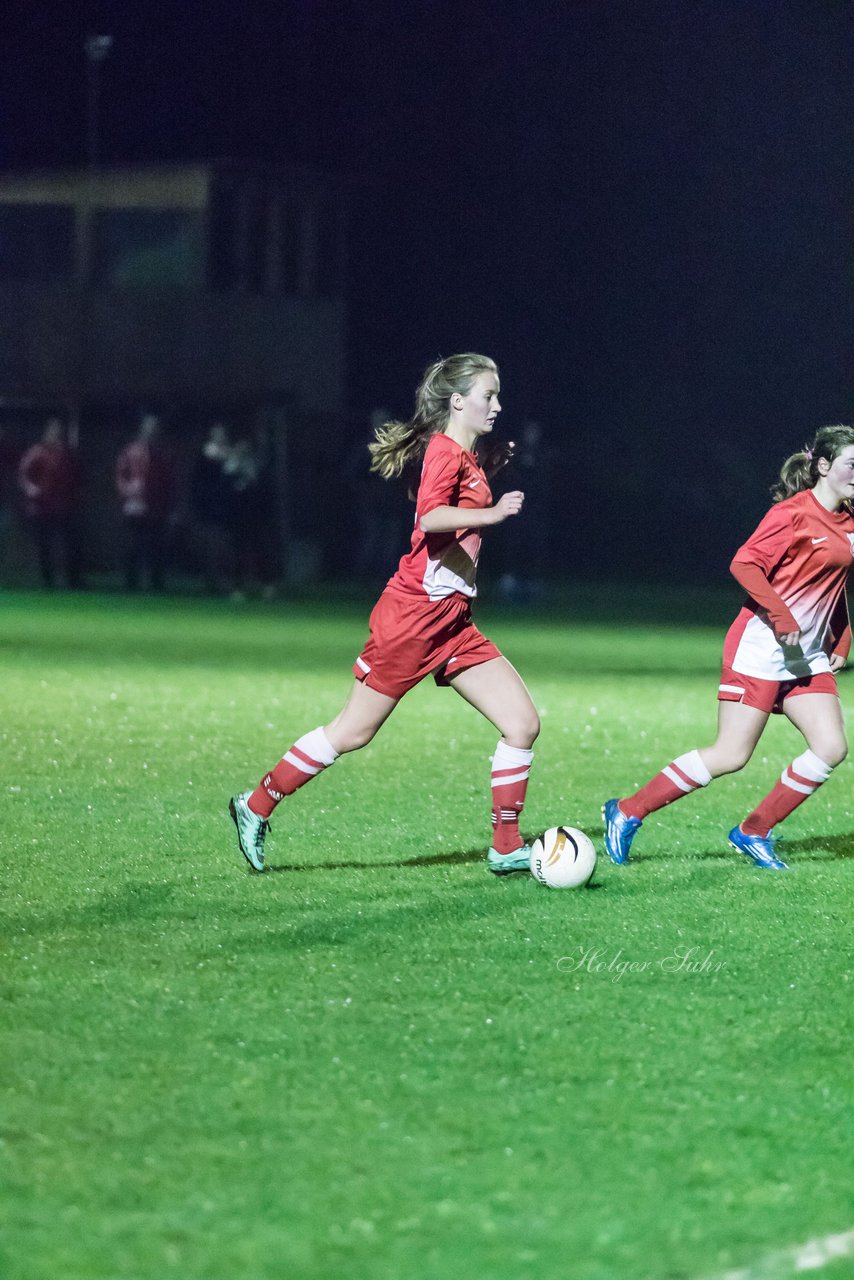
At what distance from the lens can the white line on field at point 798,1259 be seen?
3.66 metres

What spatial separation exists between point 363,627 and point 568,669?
209 inches

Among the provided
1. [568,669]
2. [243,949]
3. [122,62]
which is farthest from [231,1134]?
[122,62]

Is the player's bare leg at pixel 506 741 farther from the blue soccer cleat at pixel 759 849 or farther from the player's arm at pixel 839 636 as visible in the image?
the player's arm at pixel 839 636

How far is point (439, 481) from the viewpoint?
7289 mm

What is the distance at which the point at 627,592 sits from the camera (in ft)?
103

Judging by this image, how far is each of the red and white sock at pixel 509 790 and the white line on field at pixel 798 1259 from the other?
3910 millimetres

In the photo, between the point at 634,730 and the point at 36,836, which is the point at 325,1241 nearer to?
the point at 36,836

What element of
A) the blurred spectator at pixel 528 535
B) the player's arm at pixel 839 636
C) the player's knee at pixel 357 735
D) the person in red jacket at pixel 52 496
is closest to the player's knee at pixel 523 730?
the player's knee at pixel 357 735

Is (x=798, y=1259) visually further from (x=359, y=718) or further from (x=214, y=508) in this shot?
(x=214, y=508)

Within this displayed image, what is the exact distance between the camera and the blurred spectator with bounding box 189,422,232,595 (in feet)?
97.9

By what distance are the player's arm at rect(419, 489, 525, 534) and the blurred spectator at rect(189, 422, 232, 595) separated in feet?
71.4

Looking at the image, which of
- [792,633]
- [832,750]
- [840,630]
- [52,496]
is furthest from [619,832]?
[52,496]

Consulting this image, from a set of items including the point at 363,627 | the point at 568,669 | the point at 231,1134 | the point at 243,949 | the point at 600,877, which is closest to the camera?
the point at 231,1134

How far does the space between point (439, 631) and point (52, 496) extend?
21.7 metres
